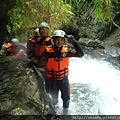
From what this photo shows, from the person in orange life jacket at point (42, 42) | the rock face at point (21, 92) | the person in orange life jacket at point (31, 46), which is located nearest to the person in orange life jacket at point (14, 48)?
the person in orange life jacket at point (31, 46)

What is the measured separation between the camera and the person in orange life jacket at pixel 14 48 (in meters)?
5.52

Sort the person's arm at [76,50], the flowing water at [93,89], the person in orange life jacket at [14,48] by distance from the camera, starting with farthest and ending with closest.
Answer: the person in orange life jacket at [14,48], the flowing water at [93,89], the person's arm at [76,50]

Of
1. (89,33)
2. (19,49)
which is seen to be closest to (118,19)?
(89,33)

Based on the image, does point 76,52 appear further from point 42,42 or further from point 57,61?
point 42,42

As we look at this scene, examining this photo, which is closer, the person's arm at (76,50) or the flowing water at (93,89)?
the person's arm at (76,50)

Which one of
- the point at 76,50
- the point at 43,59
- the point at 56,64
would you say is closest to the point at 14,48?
the point at 43,59

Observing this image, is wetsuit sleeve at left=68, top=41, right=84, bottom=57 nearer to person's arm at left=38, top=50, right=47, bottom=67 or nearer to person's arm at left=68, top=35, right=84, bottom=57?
person's arm at left=68, top=35, right=84, bottom=57

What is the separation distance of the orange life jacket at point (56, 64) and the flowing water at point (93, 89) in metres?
1.06

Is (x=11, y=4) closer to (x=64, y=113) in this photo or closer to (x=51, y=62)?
(x=51, y=62)

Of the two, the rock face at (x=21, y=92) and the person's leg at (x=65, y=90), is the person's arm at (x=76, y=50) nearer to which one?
the person's leg at (x=65, y=90)

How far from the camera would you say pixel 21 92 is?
3271 millimetres

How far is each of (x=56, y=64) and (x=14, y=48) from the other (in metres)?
2.30

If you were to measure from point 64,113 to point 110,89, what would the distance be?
8.92 ft

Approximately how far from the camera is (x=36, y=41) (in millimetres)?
5043
